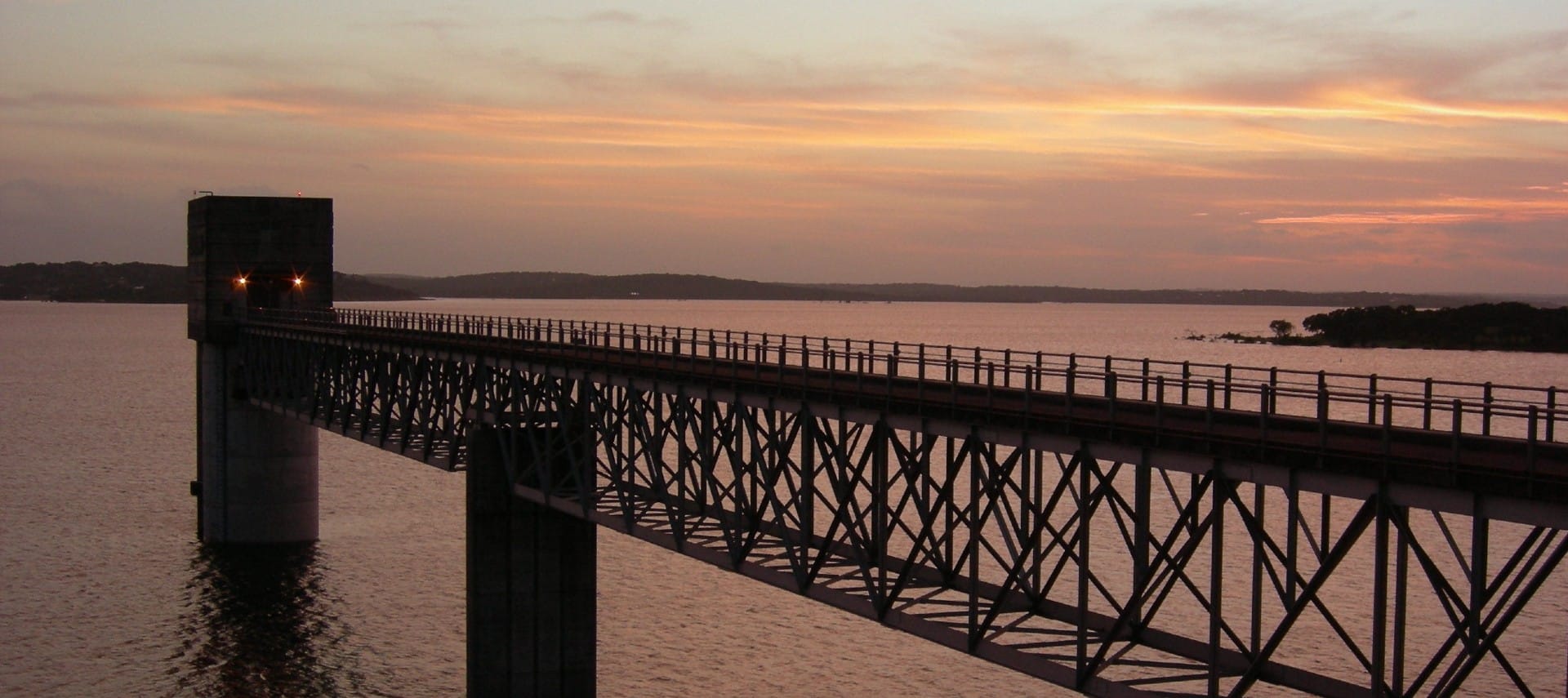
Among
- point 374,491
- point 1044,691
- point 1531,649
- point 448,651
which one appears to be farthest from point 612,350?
point 374,491

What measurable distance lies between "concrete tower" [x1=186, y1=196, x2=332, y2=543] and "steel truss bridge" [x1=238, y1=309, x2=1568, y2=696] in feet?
9.44

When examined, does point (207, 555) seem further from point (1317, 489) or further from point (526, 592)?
point (1317, 489)

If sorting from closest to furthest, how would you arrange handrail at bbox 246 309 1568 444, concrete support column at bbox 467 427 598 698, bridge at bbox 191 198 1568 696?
bridge at bbox 191 198 1568 696, handrail at bbox 246 309 1568 444, concrete support column at bbox 467 427 598 698

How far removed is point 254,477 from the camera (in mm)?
71500


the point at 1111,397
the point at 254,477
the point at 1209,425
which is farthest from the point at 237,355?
the point at 1209,425

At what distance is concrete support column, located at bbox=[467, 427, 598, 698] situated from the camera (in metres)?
44.1

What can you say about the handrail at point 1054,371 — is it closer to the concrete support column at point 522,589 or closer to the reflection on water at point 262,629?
the concrete support column at point 522,589

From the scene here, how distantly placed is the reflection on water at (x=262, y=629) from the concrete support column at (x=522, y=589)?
6.07m

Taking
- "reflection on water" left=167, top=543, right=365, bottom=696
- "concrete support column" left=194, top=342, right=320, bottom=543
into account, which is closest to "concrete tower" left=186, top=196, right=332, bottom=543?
"concrete support column" left=194, top=342, right=320, bottom=543

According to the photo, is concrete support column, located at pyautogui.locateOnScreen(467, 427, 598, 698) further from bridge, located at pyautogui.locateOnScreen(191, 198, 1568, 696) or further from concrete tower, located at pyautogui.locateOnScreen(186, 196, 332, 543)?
concrete tower, located at pyautogui.locateOnScreen(186, 196, 332, 543)

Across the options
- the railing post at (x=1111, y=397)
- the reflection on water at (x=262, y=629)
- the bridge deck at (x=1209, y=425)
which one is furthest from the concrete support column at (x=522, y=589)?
the railing post at (x=1111, y=397)

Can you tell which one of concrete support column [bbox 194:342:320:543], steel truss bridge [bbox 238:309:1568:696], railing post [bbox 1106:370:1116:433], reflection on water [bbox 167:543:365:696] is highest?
railing post [bbox 1106:370:1116:433]

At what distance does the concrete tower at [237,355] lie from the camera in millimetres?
71125

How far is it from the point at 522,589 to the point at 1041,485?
651 inches
